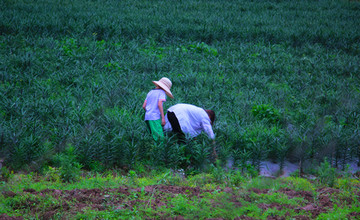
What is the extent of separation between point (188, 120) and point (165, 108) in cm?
138

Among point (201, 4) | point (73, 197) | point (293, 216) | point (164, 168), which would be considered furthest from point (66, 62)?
point (201, 4)

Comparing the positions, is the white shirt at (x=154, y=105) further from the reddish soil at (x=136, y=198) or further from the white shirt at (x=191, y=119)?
the reddish soil at (x=136, y=198)

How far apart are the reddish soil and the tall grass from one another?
1.37m

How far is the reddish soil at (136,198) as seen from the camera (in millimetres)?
3729

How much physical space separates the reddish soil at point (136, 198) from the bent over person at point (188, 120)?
1.72 metres

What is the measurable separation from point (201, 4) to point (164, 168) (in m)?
17.6

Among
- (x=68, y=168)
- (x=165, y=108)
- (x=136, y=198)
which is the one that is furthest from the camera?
(x=165, y=108)

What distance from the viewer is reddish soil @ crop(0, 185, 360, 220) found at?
12.2ft

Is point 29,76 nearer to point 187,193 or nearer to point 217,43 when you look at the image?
point 187,193

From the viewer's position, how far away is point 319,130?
700cm

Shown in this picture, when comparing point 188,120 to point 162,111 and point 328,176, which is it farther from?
point 328,176

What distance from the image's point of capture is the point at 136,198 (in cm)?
403

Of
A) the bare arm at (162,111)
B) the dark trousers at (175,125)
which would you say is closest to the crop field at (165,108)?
the dark trousers at (175,125)

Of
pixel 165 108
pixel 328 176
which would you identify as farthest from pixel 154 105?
pixel 328 176
